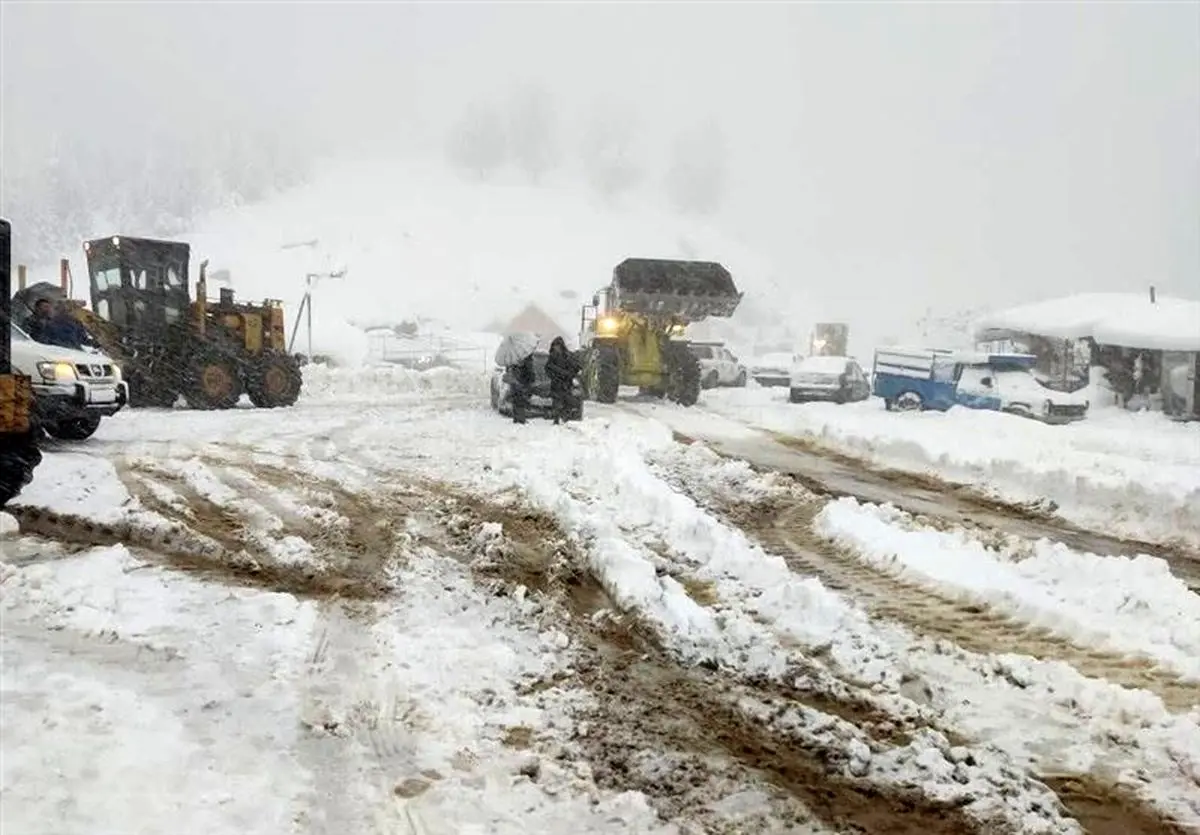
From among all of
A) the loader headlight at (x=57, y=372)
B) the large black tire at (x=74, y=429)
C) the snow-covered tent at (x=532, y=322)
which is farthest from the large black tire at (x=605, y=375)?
the snow-covered tent at (x=532, y=322)

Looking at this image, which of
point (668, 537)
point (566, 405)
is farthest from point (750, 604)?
point (566, 405)

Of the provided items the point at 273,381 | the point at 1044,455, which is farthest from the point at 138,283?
the point at 1044,455

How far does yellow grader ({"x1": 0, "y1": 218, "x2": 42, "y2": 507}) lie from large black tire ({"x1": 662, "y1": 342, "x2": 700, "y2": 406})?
17.4 m

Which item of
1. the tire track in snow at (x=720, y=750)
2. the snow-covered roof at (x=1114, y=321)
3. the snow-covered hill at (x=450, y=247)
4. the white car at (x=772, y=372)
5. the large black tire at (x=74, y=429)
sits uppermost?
the snow-covered hill at (x=450, y=247)

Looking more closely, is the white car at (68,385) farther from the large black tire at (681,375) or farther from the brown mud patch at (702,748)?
the large black tire at (681,375)

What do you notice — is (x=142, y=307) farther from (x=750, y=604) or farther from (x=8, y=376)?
(x=750, y=604)

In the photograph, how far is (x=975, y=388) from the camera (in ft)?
72.5

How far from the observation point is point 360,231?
250 feet

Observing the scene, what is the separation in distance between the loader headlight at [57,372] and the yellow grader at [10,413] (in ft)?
13.9

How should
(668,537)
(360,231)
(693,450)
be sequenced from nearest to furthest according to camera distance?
(668,537), (693,450), (360,231)

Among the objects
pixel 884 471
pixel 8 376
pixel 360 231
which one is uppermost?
pixel 360 231

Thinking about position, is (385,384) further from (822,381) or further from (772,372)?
(772,372)

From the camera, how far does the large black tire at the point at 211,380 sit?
16969 millimetres

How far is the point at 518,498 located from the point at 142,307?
11828 millimetres
